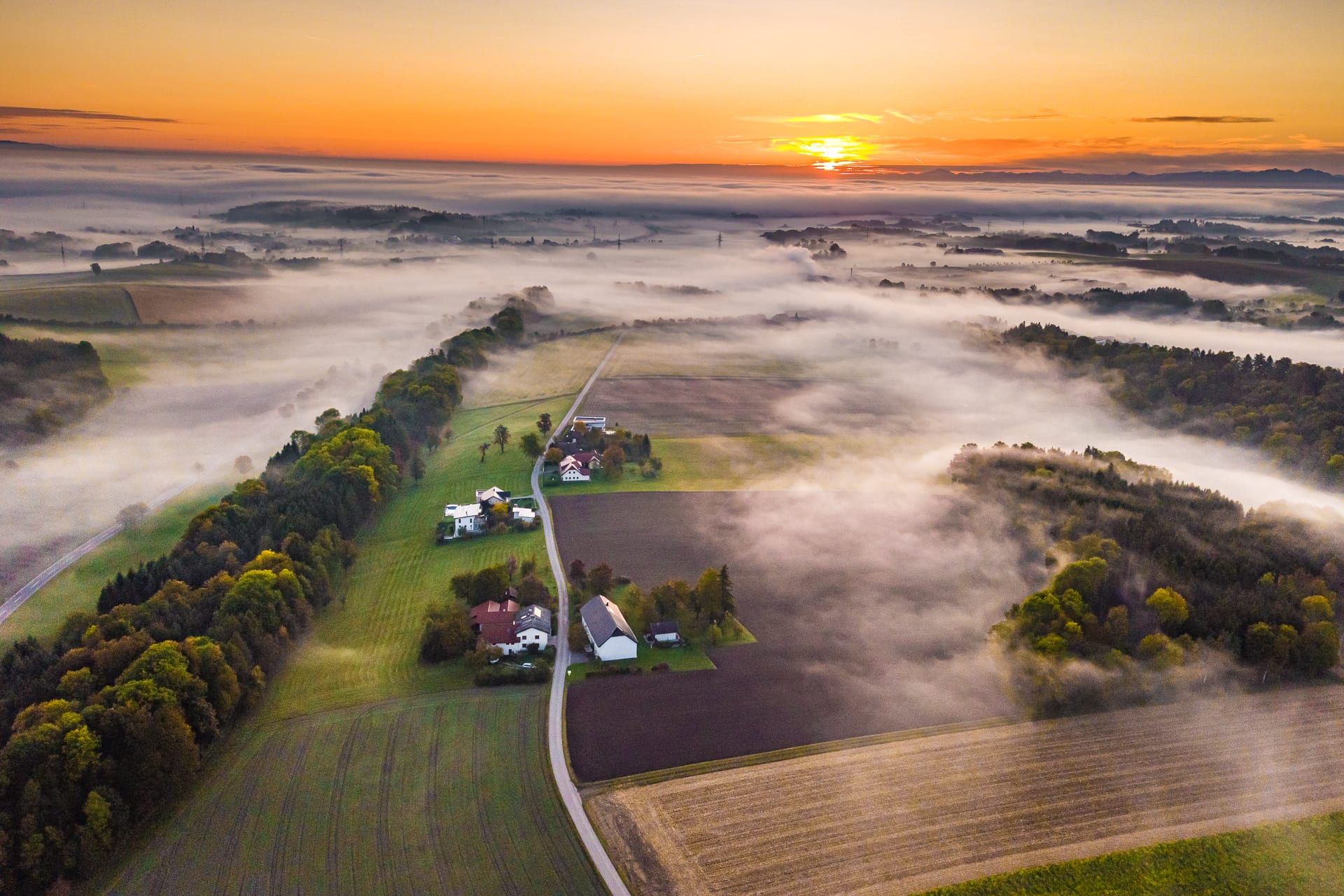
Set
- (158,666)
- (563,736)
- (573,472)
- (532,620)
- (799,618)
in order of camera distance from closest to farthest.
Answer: (158,666) → (563,736) → (532,620) → (799,618) → (573,472)

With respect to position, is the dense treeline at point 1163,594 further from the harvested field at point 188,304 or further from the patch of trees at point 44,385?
the harvested field at point 188,304

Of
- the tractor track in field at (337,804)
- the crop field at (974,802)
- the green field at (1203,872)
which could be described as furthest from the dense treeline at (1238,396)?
the tractor track in field at (337,804)

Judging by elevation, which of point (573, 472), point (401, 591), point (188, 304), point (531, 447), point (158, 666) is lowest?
point (401, 591)

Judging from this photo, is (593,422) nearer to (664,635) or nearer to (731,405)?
(731,405)

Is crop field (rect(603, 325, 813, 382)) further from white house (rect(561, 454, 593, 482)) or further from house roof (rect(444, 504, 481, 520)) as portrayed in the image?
house roof (rect(444, 504, 481, 520))

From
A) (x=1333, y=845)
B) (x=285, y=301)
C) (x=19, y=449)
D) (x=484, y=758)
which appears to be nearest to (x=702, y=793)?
(x=484, y=758)

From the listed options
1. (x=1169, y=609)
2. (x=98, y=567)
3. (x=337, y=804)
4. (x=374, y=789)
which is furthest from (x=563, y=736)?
(x=98, y=567)
